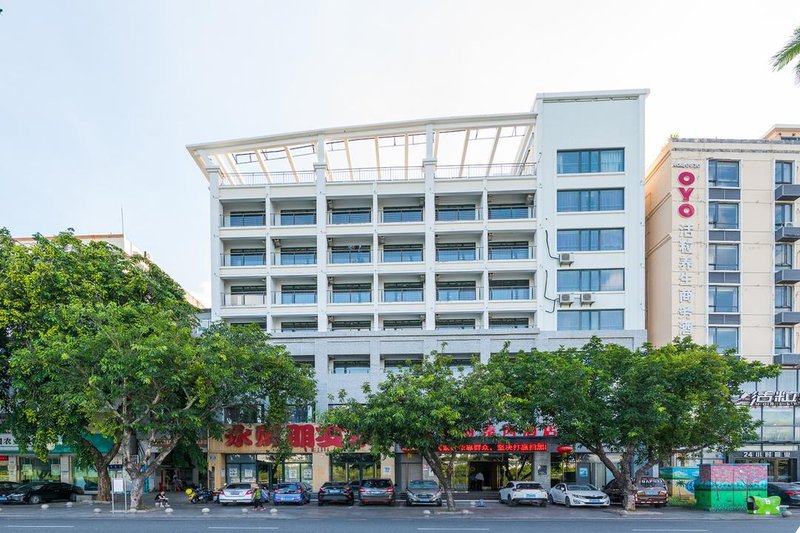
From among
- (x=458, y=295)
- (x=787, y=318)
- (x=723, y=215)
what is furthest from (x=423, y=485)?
(x=723, y=215)

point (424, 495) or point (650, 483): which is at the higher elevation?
point (650, 483)

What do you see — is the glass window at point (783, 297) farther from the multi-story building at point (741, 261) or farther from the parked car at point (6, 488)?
the parked car at point (6, 488)

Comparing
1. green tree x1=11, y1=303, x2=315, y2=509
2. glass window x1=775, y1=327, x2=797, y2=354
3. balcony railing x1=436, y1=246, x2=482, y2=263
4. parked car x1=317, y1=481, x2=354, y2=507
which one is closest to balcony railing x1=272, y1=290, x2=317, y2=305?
balcony railing x1=436, y1=246, x2=482, y2=263

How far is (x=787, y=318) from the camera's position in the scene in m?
39.9

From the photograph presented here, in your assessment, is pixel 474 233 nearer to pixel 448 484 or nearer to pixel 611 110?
pixel 611 110

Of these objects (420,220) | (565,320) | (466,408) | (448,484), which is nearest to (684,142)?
(565,320)

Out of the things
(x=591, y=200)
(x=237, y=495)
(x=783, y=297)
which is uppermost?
(x=591, y=200)

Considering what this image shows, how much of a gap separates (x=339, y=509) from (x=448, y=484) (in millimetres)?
5947

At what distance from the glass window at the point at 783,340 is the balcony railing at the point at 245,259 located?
34467mm

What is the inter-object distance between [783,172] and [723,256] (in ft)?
22.9

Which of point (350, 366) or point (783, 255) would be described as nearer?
point (783, 255)

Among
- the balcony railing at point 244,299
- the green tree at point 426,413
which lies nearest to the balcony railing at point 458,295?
the green tree at point 426,413

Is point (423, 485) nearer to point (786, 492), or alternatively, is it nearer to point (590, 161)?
point (786, 492)

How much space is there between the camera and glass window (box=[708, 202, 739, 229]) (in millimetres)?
40688
